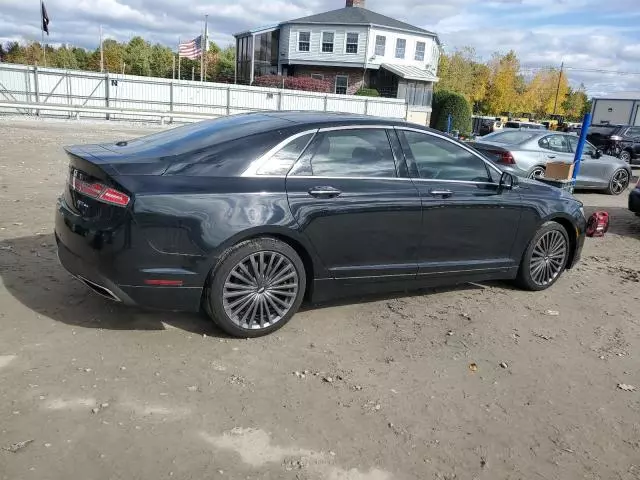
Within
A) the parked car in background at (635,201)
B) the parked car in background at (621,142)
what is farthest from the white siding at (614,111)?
the parked car in background at (635,201)

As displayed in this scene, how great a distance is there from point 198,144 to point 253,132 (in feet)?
1.37

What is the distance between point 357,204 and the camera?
4410mm

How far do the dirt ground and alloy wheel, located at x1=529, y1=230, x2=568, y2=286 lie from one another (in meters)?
0.30

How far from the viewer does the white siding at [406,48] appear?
149ft

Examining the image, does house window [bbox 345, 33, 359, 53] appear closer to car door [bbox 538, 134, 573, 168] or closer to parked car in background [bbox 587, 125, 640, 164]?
parked car in background [bbox 587, 125, 640, 164]

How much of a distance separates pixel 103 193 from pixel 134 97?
2640 centimetres

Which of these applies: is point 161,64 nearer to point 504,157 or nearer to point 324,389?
point 504,157

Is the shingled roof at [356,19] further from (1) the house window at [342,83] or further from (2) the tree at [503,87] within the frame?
(2) the tree at [503,87]

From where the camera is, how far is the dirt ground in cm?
294

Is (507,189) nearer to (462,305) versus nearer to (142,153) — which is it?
(462,305)

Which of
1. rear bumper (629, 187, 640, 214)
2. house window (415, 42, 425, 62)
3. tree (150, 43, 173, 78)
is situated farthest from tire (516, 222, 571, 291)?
tree (150, 43, 173, 78)

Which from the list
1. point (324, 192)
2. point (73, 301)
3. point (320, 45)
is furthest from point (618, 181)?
point (320, 45)

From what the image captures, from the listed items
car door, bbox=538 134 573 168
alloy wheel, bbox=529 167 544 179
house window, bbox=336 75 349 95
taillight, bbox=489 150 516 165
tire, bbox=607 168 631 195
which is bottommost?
tire, bbox=607 168 631 195

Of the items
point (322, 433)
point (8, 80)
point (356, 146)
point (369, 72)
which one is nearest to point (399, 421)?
point (322, 433)
